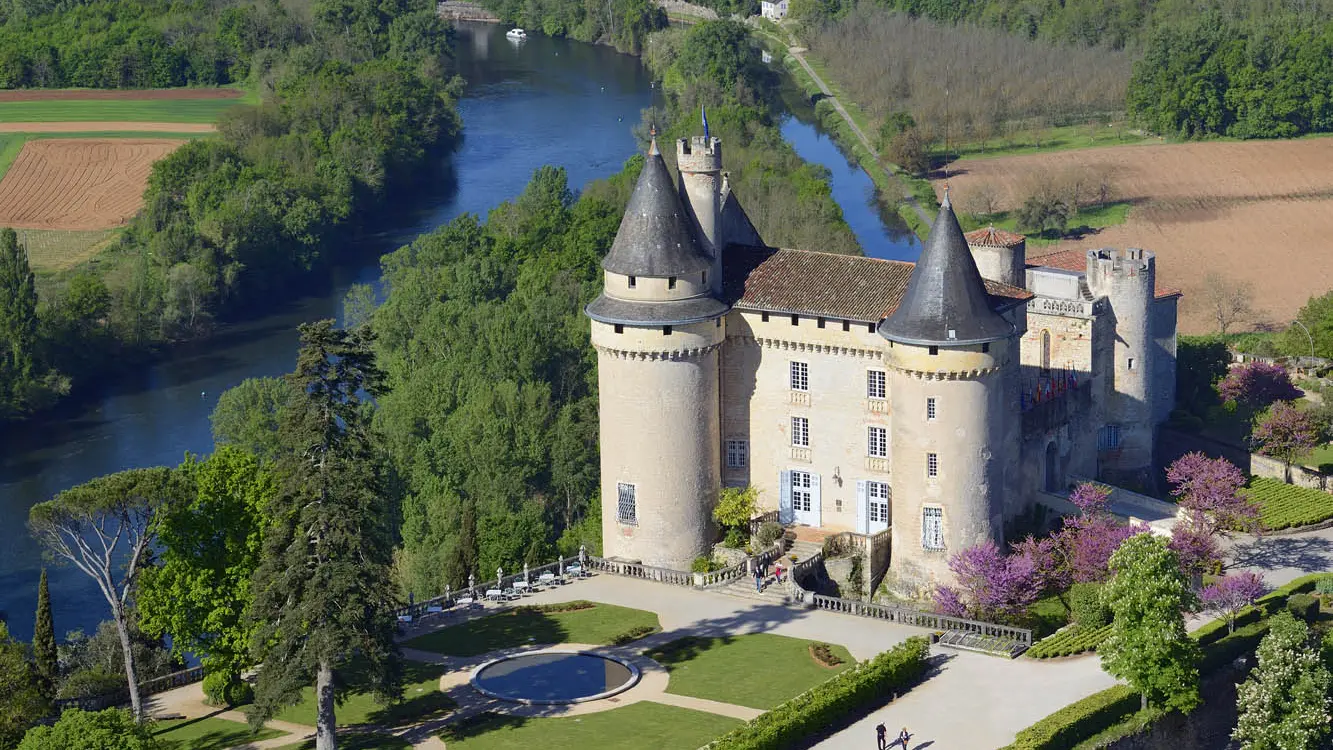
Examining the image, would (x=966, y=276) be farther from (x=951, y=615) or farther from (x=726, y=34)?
(x=726, y=34)

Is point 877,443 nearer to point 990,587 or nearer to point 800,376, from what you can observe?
point 800,376

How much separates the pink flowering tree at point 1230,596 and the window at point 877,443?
1192cm

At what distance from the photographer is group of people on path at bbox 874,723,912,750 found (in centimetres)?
6062

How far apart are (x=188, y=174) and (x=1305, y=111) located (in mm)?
86281

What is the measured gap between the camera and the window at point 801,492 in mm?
77250

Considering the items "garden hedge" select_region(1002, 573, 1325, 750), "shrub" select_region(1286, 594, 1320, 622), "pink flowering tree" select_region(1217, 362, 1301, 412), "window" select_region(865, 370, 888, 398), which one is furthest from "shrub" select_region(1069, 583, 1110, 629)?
"pink flowering tree" select_region(1217, 362, 1301, 412)

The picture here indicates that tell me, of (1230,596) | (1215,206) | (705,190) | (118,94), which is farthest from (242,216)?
(1230,596)

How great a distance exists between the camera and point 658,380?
247 feet

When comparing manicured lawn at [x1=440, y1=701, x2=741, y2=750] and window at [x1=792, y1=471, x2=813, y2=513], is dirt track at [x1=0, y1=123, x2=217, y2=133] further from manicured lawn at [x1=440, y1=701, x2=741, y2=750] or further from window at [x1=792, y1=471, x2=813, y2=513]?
manicured lawn at [x1=440, y1=701, x2=741, y2=750]

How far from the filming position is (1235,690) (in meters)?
68.6

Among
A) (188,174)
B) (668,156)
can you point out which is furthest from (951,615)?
(188,174)

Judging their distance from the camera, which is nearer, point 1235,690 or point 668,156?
point 1235,690

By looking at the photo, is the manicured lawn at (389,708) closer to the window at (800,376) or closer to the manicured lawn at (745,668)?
the manicured lawn at (745,668)

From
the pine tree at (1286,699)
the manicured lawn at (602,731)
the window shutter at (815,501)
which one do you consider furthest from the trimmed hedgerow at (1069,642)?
the manicured lawn at (602,731)
